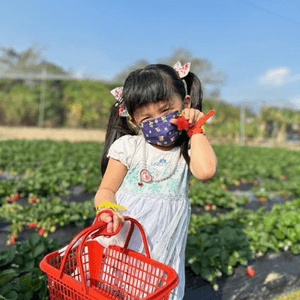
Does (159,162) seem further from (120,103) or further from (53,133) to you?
(53,133)

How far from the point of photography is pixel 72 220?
364cm

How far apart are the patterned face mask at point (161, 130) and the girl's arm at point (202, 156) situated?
3.5 inches

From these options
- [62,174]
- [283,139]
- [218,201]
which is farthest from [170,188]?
[283,139]

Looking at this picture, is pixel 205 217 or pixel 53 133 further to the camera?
pixel 53 133

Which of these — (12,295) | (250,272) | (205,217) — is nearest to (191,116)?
(12,295)

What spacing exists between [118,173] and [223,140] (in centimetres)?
2015

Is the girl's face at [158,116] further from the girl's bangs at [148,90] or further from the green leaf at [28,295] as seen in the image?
the green leaf at [28,295]

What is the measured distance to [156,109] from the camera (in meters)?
1.64

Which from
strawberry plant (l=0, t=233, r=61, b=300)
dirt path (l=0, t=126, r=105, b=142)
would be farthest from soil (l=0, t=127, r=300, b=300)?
dirt path (l=0, t=126, r=105, b=142)

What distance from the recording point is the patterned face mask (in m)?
1.60

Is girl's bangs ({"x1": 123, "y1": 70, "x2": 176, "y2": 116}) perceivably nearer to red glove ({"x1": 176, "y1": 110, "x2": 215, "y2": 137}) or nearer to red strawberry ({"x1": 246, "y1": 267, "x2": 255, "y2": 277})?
red glove ({"x1": 176, "y1": 110, "x2": 215, "y2": 137})

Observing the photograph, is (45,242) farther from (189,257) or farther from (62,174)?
(62,174)

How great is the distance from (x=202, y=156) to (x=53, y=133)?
18.0 m

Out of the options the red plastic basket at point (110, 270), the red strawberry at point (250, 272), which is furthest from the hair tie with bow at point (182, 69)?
the red strawberry at point (250, 272)
